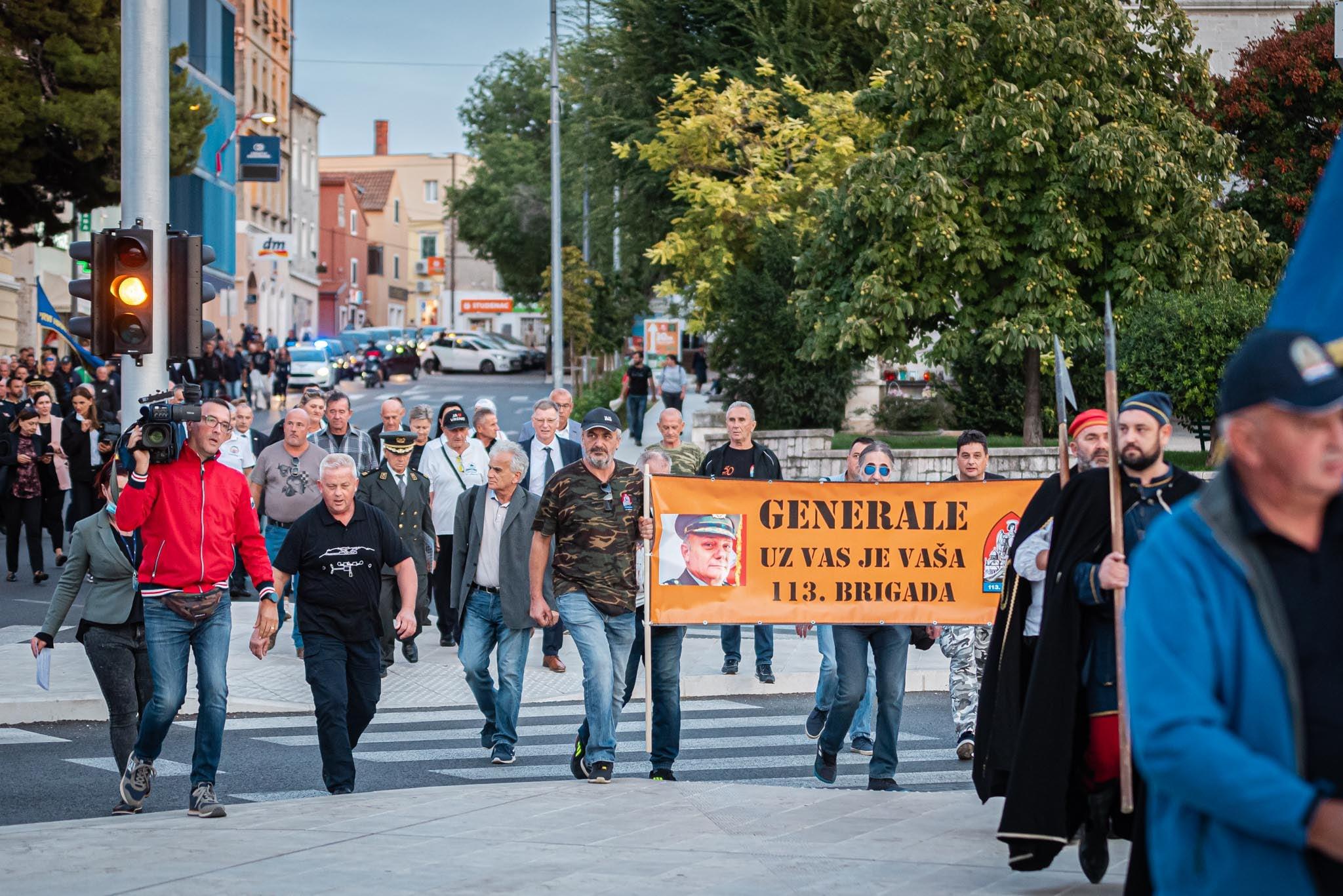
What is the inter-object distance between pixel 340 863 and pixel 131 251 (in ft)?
20.6

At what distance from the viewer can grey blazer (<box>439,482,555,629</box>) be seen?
10133 mm

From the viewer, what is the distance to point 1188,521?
294cm

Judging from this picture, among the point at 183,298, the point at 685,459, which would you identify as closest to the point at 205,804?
the point at 183,298

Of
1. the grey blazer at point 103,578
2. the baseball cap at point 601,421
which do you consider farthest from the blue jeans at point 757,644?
the grey blazer at point 103,578

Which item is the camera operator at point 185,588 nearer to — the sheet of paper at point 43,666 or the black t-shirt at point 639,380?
the sheet of paper at point 43,666

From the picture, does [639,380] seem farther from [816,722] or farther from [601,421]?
[601,421]

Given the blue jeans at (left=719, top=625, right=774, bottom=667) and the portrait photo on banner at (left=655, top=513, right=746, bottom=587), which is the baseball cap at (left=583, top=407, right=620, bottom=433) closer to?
the portrait photo on banner at (left=655, top=513, right=746, bottom=587)

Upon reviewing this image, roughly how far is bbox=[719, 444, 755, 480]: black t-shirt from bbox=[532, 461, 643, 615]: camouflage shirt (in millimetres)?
3053

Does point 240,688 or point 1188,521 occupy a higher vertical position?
point 1188,521

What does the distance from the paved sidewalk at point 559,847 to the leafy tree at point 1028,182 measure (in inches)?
689

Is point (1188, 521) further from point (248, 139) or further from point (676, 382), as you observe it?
point (248, 139)

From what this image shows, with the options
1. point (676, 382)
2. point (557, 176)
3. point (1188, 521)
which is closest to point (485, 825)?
point (1188, 521)

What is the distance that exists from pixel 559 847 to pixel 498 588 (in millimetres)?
3547

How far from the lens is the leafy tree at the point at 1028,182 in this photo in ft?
79.9
